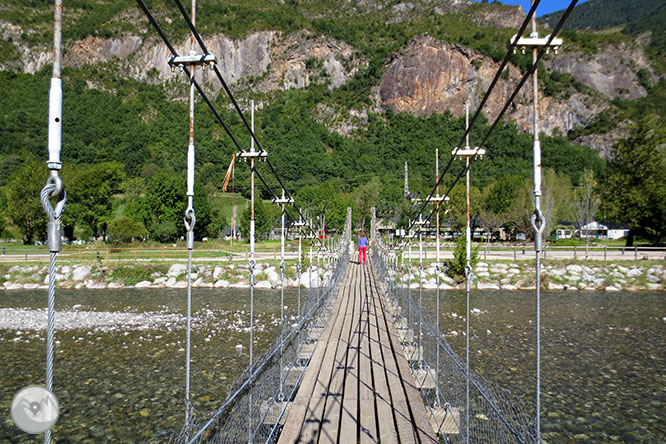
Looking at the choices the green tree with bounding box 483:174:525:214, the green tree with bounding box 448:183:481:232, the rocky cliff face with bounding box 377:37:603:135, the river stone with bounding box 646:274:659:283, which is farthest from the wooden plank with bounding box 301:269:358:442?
Answer: the rocky cliff face with bounding box 377:37:603:135

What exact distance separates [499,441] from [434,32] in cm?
12252

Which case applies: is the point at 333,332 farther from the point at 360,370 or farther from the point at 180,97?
the point at 180,97

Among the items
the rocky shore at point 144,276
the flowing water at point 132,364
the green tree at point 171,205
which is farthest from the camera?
the green tree at point 171,205

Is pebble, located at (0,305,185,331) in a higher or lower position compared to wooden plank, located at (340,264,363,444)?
lower

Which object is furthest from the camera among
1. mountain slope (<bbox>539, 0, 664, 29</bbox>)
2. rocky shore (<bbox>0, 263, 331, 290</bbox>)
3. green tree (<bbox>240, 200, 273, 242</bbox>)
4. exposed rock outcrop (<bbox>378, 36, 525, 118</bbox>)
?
mountain slope (<bbox>539, 0, 664, 29</bbox>)

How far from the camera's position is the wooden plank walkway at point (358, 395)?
3.53m

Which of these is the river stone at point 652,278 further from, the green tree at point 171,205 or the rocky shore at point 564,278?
the green tree at point 171,205

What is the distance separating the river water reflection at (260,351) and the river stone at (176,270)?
426cm

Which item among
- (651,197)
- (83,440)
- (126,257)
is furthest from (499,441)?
(651,197)

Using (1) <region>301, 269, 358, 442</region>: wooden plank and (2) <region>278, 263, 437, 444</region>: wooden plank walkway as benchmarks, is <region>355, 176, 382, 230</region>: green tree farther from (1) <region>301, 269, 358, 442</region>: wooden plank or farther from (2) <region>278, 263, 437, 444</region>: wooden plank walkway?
(1) <region>301, 269, 358, 442</region>: wooden plank

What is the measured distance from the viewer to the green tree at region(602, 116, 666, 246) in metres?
26.3

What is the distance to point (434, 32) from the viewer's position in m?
112

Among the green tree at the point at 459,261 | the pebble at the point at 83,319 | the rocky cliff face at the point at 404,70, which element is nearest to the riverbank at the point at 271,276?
the green tree at the point at 459,261

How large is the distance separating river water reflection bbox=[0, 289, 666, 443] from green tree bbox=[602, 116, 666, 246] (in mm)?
15082
